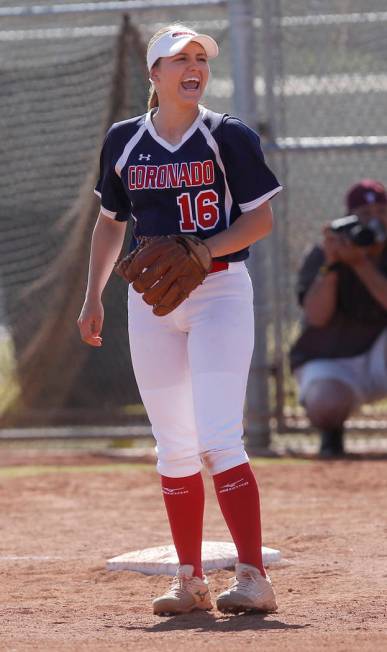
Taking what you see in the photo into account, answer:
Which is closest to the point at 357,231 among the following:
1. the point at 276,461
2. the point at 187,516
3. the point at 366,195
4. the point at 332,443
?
the point at 366,195

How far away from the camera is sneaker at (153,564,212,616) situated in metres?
3.80

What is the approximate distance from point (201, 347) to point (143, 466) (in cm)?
377

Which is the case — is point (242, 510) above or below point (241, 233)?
below

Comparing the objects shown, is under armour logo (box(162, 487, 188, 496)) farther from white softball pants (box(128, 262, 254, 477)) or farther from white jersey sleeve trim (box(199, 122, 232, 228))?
white jersey sleeve trim (box(199, 122, 232, 228))

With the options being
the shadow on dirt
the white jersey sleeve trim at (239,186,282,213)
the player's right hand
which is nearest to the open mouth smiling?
the white jersey sleeve trim at (239,186,282,213)

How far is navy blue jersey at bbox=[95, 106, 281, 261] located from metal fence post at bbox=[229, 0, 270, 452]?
3.72 metres

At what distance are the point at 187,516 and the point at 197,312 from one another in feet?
2.15

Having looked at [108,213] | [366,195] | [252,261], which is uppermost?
[366,195]

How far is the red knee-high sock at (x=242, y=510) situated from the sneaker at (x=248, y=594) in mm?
37

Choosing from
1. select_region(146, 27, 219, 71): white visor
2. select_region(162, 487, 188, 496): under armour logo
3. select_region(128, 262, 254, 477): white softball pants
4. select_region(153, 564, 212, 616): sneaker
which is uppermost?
select_region(146, 27, 219, 71): white visor

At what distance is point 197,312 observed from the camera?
3.81 metres

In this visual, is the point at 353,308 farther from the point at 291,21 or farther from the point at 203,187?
the point at 203,187

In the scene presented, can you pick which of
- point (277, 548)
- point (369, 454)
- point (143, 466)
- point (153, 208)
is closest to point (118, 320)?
point (143, 466)

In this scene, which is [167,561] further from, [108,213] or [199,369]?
[108,213]
